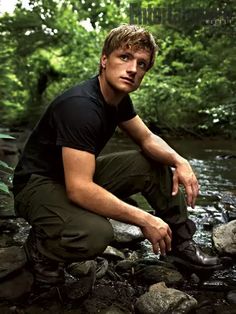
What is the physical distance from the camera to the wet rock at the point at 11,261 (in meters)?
2.22

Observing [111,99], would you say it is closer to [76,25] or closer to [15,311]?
[15,311]

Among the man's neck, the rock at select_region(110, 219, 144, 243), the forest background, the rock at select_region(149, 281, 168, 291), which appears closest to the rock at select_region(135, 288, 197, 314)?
the rock at select_region(149, 281, 168, 291)

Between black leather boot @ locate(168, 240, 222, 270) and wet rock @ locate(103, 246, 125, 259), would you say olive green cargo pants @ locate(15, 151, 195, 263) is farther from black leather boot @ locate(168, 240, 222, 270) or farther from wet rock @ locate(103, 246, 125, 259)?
wet rock @ locate(103, 246, 125, 259)

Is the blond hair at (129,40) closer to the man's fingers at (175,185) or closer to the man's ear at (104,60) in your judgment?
the man's ear at (104,60)

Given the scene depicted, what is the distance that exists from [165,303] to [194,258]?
0.59m

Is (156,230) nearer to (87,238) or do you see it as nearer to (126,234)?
(87,238)

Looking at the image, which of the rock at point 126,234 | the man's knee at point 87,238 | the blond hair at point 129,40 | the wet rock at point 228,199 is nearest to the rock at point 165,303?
the man's knee at point 87,238

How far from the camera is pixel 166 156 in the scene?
265 cm

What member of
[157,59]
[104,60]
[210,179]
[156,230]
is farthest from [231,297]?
[157,59]

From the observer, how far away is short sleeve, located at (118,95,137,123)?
2.64 m

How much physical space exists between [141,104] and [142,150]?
32.1 feet

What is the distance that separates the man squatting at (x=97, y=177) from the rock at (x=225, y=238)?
0.18m

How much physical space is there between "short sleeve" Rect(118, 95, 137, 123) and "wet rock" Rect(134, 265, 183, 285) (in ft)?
3.26

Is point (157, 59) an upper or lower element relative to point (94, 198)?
lower
